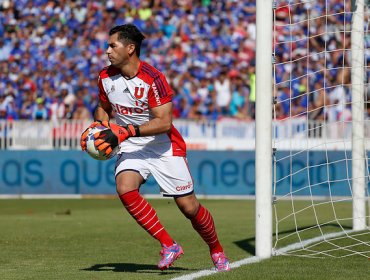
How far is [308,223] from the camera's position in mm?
14625

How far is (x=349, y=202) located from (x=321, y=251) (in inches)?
389

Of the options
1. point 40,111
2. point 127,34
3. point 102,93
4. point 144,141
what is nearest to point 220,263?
point 144,141

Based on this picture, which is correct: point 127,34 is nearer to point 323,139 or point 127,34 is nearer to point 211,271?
point 211,271

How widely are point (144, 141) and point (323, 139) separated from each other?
12.4 meters

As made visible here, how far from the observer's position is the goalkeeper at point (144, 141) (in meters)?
8.15

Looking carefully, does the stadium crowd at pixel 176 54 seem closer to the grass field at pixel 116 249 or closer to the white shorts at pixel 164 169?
the grass field at pixel 116 249

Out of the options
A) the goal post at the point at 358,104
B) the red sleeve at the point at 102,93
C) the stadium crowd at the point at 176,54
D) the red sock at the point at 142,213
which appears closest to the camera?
the red sock at the point at 142,213

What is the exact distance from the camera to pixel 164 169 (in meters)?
8.29

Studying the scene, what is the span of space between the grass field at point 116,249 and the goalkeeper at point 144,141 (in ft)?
1.43

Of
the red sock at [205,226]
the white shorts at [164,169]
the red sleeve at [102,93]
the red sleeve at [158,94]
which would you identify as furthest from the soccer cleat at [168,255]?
the red sleeve at [102,93]

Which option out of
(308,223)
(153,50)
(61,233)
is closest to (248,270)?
(61,233)

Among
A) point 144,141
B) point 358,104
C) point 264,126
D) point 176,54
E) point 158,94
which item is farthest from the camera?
point 176,54

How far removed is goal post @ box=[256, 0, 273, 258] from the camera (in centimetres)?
942

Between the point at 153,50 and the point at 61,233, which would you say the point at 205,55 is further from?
the point at 61,233
